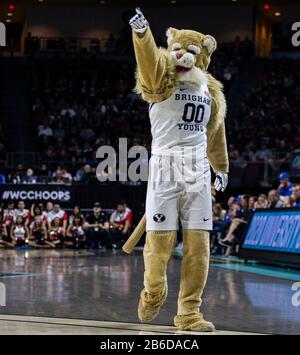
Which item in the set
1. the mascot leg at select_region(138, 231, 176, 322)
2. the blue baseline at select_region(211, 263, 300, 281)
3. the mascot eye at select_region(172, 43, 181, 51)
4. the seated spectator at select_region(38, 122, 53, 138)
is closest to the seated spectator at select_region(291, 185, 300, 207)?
the blue baseline at select_region(211, 263, 300, 281)

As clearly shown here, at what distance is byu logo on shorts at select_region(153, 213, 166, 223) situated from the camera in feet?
19.2

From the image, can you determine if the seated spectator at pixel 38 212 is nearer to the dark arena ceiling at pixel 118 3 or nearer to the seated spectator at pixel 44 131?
the seated spectator at pixel 44 131

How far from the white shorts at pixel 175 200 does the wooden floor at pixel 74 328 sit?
2.37ft

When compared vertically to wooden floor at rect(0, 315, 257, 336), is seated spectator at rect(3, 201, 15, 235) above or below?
below

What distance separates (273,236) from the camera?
12.9 m

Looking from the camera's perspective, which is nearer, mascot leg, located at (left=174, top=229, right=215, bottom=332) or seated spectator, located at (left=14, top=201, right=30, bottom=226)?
mascot leg, located at (left=174, top=229, right=215, bottom=332)

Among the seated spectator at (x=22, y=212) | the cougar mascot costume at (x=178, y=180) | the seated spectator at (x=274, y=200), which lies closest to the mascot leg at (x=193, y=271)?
the cougar mascot costume at (x=178, y=180)

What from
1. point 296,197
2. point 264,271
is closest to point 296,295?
point 264,271

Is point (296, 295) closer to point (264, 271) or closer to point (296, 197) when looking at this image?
point (264, 271)

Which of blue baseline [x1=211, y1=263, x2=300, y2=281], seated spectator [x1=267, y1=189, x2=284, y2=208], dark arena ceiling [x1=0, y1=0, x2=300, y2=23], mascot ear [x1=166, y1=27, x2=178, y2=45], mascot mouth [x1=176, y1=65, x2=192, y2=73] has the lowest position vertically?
blue baseline [x1=211, y1=263, x2=300, y2=281]

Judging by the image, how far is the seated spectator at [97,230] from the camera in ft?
62.2

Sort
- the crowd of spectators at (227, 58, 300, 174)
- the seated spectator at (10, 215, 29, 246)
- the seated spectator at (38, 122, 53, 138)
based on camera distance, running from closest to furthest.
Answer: the seated spectator at (10, 215, 29, 246), the crowd of spectators at (227, 58, 300, 174), the seated spectator at (38, 122, 53, 138)

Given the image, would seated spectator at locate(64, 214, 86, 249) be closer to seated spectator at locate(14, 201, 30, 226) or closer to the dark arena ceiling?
seated spectator at locate(14, 201, 30, 226)
